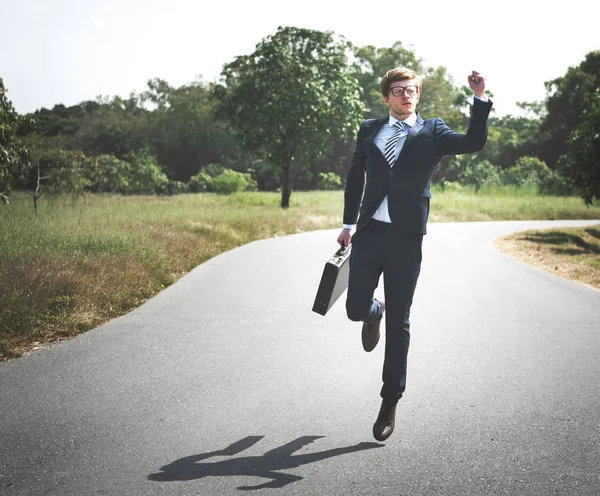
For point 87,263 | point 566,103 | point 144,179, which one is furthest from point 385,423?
point 566,103

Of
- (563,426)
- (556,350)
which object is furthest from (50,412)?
(556,350)

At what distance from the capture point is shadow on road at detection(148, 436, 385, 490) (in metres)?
3.20

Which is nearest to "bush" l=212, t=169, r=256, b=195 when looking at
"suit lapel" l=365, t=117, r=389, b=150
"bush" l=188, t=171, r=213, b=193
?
"bush" l=188, t=171, r=213, b=193

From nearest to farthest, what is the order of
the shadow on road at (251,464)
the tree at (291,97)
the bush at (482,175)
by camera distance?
the shadow on road at (251,464) → the tree at (291,97) → the bush at (482,175)

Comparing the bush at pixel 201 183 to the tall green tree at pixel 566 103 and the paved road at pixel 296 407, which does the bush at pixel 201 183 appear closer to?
the tall green tree at pixel 566 103

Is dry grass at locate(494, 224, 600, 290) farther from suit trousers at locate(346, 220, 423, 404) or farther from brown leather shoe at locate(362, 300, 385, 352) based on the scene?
suit trousers at locate(346, 220, 423, 404)

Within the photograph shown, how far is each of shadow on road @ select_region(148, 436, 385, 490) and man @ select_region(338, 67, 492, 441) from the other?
1.38 ft

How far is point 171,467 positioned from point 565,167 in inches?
670

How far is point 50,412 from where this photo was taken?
4133mm

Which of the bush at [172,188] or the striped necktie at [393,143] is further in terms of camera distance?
the bush at [172,188]

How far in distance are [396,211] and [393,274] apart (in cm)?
38

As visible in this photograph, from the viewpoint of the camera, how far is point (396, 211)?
3.75m

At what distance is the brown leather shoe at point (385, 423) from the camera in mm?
3676

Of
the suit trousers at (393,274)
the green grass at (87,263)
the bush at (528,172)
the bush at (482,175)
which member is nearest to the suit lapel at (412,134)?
the suit trousers at (393,274)
